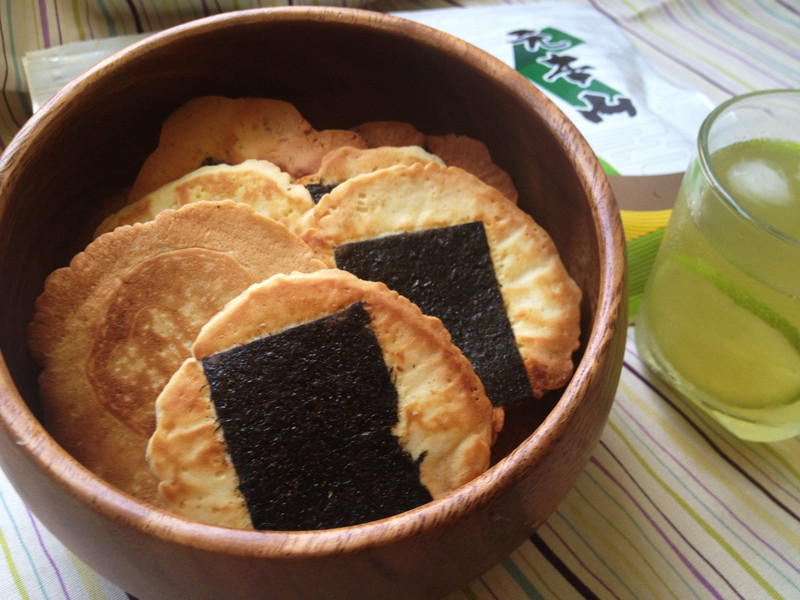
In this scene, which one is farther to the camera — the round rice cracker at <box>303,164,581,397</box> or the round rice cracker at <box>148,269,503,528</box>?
the round rice cracker at <box>303,164,581,397</box>

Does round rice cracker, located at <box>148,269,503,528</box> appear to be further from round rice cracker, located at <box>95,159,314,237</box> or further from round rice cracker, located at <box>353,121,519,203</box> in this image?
round rice cracker, located at <box>353,121,519,203</box>

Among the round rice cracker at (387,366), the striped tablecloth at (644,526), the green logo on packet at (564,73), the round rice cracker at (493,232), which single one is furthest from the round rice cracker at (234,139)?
the green logo on packet at (564,73)

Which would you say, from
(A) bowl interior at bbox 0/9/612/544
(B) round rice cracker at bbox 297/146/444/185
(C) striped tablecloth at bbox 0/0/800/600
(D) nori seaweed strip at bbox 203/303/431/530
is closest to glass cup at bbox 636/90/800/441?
(C) striped tablecloth at bbox 0/0/800/600

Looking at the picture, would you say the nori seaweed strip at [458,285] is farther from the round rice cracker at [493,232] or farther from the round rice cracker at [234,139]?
the round rice cracker at [234,139]

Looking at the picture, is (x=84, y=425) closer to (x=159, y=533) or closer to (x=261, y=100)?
(x=159, y=533)

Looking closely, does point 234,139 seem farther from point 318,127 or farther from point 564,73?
point 564,73

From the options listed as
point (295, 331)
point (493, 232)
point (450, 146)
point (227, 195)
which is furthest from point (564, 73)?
point (295, 331)

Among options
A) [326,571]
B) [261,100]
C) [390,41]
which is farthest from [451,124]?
[326,571]

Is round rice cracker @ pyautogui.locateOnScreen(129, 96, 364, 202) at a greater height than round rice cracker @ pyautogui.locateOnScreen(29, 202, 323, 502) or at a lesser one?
greater
